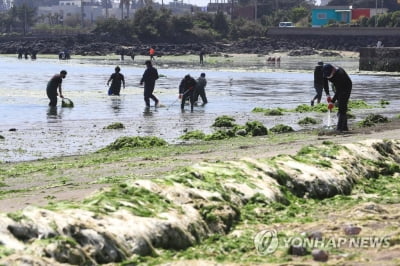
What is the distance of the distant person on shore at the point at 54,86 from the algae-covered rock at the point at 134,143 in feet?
34.6

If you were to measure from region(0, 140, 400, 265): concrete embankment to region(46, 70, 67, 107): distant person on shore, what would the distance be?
58.9ft

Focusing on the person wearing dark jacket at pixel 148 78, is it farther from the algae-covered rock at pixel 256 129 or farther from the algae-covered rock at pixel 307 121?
the algae-covered rock at pixel 256 129

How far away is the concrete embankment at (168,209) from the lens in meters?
6.44

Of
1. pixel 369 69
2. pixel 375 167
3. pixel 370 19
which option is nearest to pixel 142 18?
pixel 370 19

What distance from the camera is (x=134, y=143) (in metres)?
17.9

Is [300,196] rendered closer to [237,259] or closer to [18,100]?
[237,259]

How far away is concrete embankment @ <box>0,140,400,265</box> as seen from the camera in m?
6.44

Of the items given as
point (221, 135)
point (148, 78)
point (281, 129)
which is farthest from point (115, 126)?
point (148, 78)

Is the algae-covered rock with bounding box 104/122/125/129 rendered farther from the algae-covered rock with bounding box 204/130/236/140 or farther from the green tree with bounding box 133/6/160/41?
the green tree with bounding box 133/6/160/41

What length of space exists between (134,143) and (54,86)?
451 inches

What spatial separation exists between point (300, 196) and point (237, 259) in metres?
2.82

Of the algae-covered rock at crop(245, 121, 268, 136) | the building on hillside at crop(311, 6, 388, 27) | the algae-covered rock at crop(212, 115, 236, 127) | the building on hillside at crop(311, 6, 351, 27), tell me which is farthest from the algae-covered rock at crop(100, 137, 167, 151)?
the building on hillside at crop(311, 6, 388, 27)

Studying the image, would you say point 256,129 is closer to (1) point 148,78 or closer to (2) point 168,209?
(1) point 148,78

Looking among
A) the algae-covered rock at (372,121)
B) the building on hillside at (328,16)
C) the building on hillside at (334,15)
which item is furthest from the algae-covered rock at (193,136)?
the building on hillside at (334,15)
